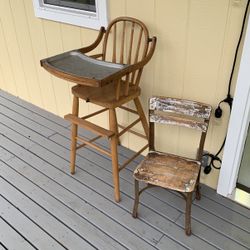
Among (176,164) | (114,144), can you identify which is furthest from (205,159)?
(114,144)

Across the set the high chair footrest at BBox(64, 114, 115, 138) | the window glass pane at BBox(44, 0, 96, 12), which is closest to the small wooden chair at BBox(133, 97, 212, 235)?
the high chair footrest at BBox(64, 114, 115, 138)

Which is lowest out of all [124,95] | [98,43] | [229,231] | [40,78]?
[229,231]

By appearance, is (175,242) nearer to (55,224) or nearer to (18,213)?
(55,224)

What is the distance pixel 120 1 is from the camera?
182 centimetres

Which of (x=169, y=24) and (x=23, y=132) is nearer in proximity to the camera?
(x=169, y=24)

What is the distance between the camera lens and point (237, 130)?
1.62 m

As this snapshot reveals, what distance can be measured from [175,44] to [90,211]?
1.11 m

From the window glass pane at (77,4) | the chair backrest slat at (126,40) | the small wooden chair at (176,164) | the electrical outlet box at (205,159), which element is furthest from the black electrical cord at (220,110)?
the window glass pane at (77,4)

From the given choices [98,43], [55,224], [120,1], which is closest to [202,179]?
[55,224]

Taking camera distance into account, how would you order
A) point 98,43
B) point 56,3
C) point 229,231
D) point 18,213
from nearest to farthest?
point 229,231, point 18,213, point 98,43, point 56,3

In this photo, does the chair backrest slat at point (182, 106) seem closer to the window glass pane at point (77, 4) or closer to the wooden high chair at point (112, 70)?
the wooden high chair at point (112, 70)

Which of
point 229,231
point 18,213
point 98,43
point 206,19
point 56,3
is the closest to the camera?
point 206,19

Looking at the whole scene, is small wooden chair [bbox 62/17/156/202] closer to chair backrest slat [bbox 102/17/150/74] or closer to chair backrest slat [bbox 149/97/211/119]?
chair backrest slat [bbox 102/17/150/74]

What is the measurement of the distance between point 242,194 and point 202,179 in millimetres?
261
